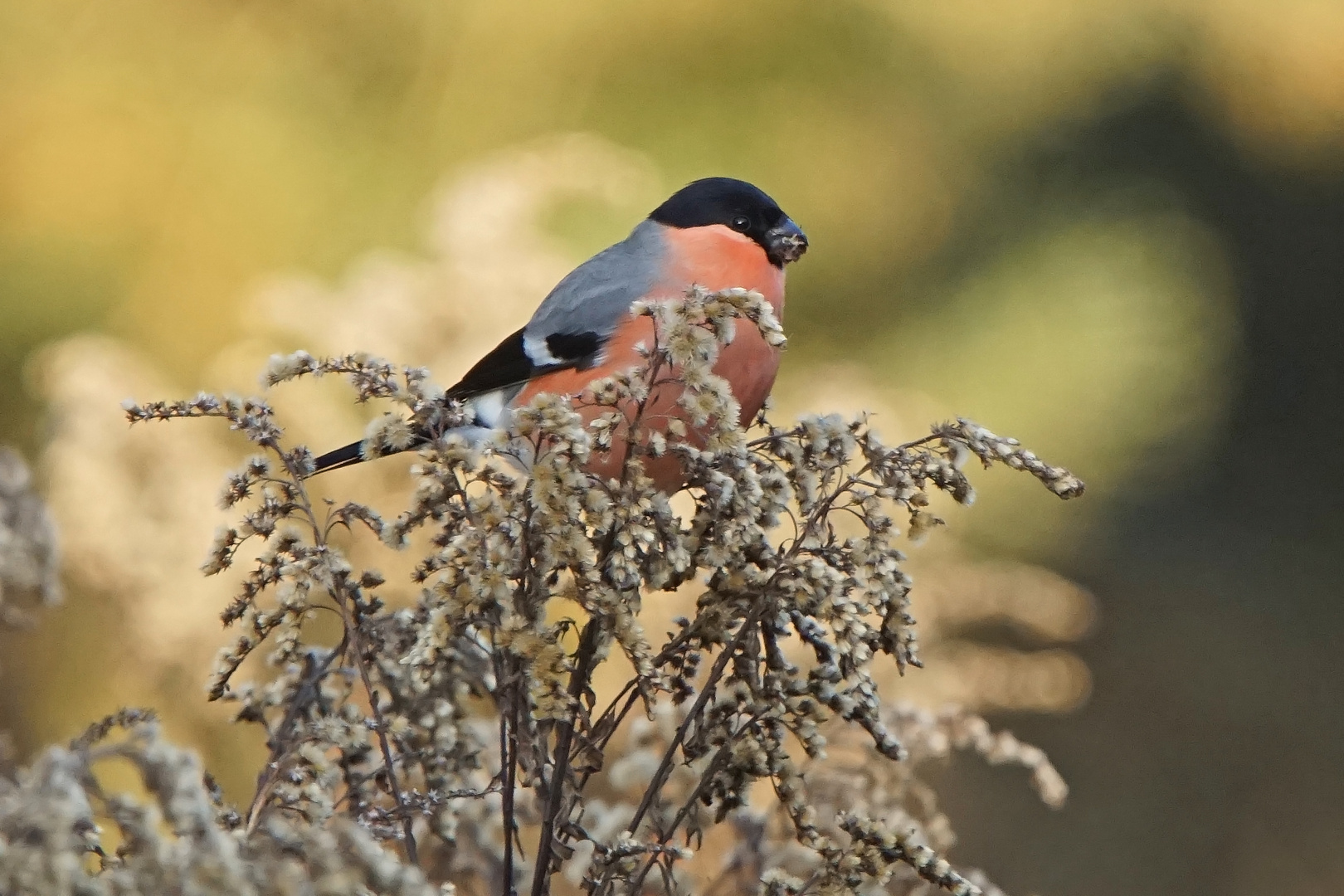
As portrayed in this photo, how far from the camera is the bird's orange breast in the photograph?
55.9 inches

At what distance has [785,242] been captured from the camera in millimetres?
1675

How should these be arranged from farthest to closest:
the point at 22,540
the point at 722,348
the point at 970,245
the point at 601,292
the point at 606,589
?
the point at 970,245 → the point at 601,292 → the point at 722,348 → the point at 22,540 → the point at 606,589

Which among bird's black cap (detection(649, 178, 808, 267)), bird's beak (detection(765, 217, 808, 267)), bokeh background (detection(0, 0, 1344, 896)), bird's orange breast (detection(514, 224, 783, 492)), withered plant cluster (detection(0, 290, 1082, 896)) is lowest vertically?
withered plant cluster (detection(0, 290, 1082, 896))

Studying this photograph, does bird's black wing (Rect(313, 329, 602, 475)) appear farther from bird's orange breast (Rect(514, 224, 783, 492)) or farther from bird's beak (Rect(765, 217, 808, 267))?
bird's beak (Rect(765, 217, 808, 267))

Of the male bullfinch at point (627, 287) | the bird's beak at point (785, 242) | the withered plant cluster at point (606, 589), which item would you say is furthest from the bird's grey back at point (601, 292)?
the withered plant cluster at point (606, 589)

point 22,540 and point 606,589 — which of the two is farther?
point 22,540

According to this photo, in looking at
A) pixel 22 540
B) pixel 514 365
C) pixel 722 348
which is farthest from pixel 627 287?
pixel 22 540

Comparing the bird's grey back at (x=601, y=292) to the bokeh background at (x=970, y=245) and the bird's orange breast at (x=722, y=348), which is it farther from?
the bokeh background at (x=970, y=245)

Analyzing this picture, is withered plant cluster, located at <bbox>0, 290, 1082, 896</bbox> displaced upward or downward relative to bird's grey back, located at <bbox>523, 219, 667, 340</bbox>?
downward

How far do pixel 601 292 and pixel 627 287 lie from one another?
0.03 meters

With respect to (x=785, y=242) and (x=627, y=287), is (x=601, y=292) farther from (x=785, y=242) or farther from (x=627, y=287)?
(x=785, y=242)

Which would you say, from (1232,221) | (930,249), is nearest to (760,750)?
(930,249)

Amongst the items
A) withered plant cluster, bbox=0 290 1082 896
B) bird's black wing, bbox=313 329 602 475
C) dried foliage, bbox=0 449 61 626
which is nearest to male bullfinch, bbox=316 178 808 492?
bird's black wing, bbox=313 329 602 475

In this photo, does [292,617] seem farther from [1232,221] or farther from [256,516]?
[1232,221]
